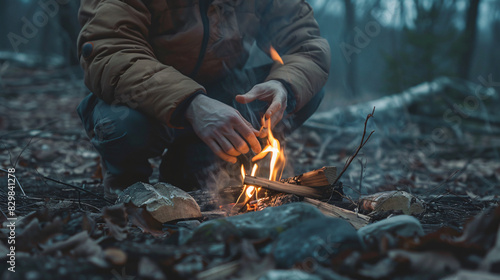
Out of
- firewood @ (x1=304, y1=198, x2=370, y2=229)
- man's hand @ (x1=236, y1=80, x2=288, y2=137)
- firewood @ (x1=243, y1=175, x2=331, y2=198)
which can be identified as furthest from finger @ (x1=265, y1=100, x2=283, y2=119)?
firewood @ (x1=304, y1=198, x2=370, y2=229)

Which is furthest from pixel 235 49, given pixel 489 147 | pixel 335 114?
pixel 489 147

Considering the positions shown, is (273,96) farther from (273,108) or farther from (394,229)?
(394,229)

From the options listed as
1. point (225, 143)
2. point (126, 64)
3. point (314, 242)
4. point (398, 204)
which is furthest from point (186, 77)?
point (398, 204)

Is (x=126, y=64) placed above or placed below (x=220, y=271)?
above

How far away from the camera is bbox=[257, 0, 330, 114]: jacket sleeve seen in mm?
2482

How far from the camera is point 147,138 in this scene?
2.25m

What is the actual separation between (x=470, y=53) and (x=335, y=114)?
5.95 metres

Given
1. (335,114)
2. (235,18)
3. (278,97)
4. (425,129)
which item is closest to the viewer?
(278,97)

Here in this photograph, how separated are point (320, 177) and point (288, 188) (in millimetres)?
183

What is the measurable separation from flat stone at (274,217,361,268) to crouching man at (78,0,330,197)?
29.0 inches

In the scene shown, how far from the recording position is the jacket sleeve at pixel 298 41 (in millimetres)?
2482

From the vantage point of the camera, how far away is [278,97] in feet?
7.01

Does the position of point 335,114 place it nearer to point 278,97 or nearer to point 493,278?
point 278,97

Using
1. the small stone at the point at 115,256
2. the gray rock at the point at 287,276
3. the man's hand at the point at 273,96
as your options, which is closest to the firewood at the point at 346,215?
the man's hand at the point at 273,96
